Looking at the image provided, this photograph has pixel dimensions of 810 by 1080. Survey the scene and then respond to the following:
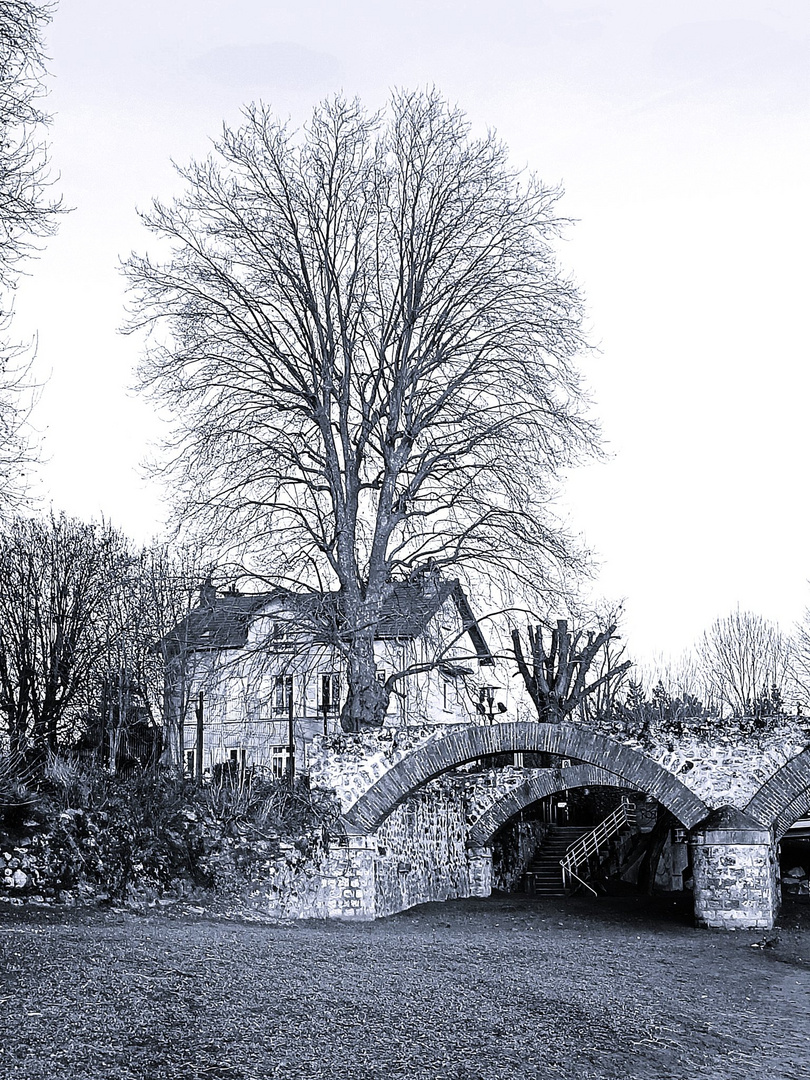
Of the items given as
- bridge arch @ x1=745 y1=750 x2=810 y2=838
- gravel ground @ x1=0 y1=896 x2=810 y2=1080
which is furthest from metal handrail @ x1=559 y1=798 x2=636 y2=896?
gravel ground @ x1=0 y1=896 x2=810 y2=1080

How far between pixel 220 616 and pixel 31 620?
4444 millimetres

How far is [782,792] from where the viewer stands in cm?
1583

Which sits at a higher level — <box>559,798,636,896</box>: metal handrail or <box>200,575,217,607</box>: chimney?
<box>200,575,217,607</box>: chimney

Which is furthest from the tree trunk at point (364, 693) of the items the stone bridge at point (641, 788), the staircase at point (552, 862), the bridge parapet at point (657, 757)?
the staircase at point (552, 862)

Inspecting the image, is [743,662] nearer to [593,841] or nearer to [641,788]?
[593,841]

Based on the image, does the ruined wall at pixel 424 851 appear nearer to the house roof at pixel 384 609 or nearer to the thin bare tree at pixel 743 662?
the house roof at pixel 384 609

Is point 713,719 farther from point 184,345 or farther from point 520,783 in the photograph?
point 184,345

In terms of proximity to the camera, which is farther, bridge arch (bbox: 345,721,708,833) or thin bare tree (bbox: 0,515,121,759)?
thin bare tree (bbox: 0,515,121,759)

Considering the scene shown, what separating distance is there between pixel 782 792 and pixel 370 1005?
28.5 ft

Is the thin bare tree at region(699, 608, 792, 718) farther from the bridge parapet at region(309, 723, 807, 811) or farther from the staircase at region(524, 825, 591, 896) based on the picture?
the bridge parapet at region(309, 723, 807, 811)

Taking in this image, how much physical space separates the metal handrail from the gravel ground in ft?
41.8

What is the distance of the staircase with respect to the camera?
2698cm

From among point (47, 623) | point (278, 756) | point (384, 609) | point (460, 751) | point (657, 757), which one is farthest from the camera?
point (278, 756)

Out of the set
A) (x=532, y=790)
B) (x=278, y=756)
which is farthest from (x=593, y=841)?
(x=278, y=756)
